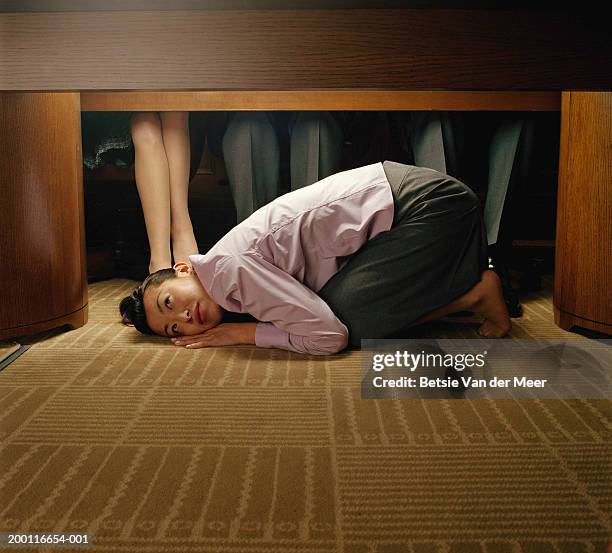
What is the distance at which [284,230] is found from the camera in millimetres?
1211

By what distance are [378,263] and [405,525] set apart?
69 cm

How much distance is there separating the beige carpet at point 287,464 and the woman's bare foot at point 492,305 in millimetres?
368

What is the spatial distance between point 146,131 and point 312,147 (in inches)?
17.0

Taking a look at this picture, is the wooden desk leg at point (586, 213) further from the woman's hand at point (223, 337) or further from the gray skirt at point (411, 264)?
Result: the woman's hand at point (223, 337)

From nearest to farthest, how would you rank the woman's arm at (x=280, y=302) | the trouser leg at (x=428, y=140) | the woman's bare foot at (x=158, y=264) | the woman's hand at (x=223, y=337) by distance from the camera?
the woman's arm at (x=280, y=302)
the woman's hand at (x=223, y=337)
the woman's bare foot at (x=158, y=264)
the trouser leg at (x=428, y=140)

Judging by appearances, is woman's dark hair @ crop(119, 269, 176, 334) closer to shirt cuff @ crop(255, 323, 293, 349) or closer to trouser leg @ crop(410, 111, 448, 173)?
shirt cuff @ crop(255, 323, 293, 349)

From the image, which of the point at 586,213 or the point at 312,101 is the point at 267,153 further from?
the point at 586,213

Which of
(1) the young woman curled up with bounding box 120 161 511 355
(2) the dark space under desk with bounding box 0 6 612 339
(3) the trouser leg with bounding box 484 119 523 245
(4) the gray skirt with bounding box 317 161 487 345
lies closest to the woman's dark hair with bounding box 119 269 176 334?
(1) the young woman curled up with bounding box 120 161 511 355

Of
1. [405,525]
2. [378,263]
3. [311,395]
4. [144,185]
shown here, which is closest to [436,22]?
[405,525]

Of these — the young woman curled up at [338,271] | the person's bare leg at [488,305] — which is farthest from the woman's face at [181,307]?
the person's bare leg at [488,305]

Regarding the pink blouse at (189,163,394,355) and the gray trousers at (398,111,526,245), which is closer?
the pink blouse at (189,163,394,355)

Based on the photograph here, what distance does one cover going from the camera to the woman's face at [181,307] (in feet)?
4.14

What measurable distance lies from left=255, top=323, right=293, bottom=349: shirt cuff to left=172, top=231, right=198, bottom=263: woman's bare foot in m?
0.44

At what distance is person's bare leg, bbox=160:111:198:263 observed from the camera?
164 centimetres
